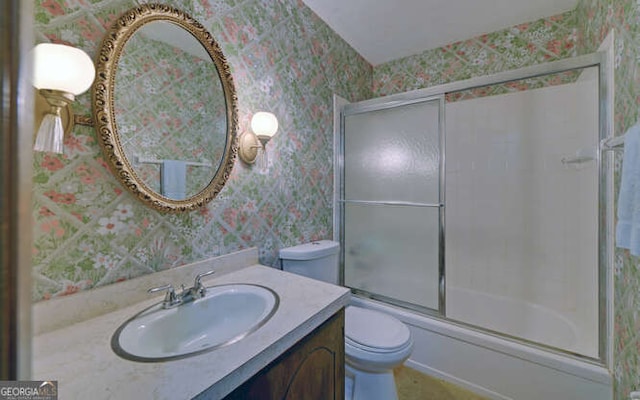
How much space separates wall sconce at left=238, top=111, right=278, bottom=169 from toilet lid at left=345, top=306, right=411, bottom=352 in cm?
108

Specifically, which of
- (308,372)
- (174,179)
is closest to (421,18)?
(174,179)

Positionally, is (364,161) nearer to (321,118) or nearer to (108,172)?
(321,118)

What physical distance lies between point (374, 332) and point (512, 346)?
840 millimetres

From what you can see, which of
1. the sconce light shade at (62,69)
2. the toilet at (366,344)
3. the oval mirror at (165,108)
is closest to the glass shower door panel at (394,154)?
the toilet at (366,344)

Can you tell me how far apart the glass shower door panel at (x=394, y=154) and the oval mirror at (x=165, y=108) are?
46.6 inches

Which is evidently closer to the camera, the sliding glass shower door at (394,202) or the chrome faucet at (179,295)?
the chrome faucet at (179,295)

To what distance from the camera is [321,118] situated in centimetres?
201

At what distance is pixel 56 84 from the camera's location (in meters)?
0.75

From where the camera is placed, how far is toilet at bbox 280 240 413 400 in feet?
4.11

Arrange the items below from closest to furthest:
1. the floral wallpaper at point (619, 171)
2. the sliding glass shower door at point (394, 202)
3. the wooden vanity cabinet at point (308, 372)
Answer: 1. the wooden vanity cabinet at point (308, 372)
2. the floral wallpaper at point (619, 171)
3. the sliding glass shower door at point (394, 202)

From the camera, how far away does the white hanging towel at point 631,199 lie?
0.79 metres

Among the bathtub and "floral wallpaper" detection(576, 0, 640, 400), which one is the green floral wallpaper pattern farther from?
"floral wallpaper" detection(576, 0, 640, 400)

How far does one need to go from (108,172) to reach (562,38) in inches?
118

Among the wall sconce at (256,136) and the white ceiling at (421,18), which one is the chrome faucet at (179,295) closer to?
the wall sconce at (256,136)
